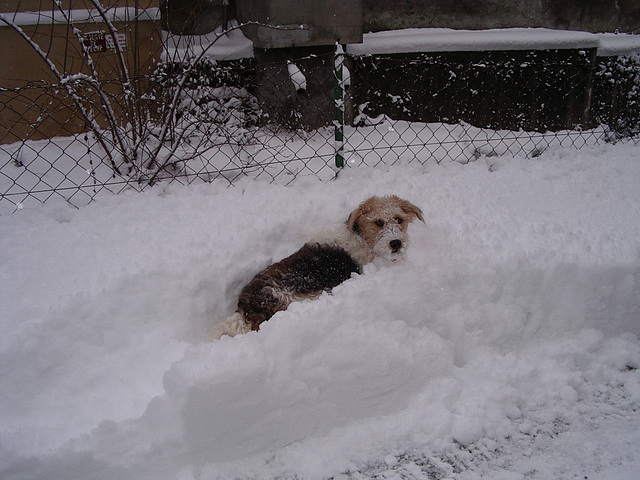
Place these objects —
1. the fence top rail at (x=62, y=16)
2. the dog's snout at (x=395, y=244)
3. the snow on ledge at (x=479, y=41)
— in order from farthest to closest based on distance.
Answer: the snow on ledge at (x=479, y=41) < the fence top rail at (x=62, y=16) < the dog's snout at (x=395, y=244)

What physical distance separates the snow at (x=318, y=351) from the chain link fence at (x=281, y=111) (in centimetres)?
115

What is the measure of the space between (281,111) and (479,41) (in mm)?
2938

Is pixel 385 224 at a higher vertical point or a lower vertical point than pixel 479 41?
lower

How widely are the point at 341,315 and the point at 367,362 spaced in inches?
12.4

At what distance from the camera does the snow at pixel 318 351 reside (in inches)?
89.0

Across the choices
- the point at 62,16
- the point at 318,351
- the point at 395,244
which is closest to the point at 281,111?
the point at 62,16

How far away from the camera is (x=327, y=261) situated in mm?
3156

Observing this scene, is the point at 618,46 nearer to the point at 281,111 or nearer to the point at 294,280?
the point at 281,111

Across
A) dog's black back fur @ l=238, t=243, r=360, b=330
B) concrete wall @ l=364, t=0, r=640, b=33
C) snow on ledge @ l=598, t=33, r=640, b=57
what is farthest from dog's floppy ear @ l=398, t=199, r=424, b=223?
snow on ledge @ l=598, t=33, r=640, b=57

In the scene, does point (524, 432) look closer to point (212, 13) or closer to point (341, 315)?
point (341, 315)

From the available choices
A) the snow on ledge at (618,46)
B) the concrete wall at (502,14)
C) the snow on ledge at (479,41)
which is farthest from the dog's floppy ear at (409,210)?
the snow on ledge at (618,46)

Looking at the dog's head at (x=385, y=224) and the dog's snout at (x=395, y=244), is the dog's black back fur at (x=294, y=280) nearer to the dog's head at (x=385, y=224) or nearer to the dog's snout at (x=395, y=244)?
the dog's head at (x=385, y=224)

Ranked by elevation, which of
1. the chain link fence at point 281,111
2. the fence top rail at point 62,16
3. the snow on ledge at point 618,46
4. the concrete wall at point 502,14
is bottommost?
the chain link fence at point 281,111

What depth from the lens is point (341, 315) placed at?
2701 millimetres
